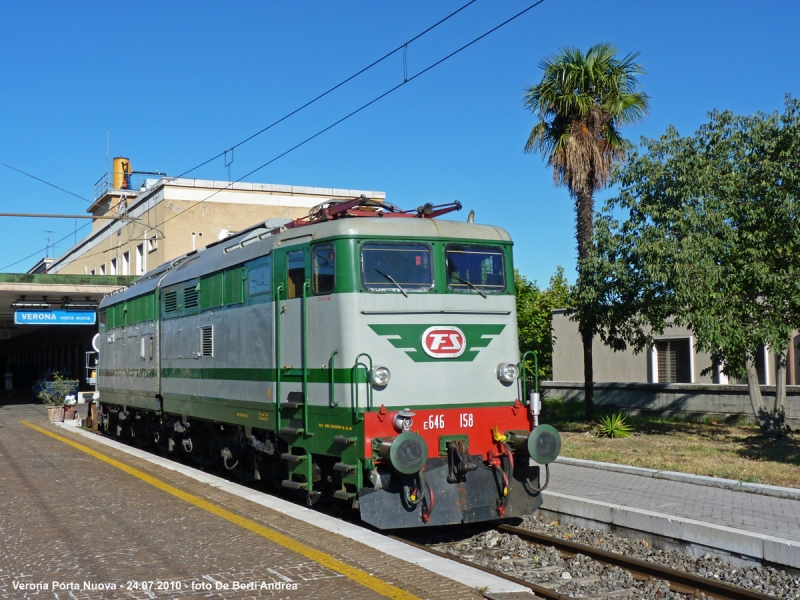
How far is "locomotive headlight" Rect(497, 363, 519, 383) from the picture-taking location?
9.66 m

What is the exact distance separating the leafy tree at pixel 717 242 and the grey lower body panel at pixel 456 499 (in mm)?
7070

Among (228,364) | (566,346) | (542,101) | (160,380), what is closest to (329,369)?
(228,364)

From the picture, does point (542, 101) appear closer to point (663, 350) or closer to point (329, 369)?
point (663, 350)

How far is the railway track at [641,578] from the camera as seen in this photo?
6.73m

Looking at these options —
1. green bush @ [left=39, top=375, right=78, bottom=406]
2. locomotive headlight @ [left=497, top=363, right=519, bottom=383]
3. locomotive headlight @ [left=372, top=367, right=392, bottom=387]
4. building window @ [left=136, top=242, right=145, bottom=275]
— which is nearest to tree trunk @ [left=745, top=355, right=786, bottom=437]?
locomotive headlight @ [left=497, top=363, right=519, bottom=383]

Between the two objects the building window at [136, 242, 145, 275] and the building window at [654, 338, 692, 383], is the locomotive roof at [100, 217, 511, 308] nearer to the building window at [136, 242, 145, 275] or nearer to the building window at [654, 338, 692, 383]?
the building window at [654, 338, 692, 383]

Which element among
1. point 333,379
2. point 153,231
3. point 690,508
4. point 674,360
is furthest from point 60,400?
point 690,508

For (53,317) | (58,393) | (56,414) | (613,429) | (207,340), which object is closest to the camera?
(207,340)

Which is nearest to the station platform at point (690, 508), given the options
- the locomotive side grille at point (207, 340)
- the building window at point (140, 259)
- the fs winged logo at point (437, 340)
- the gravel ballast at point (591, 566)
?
the gravel ballast at point (591, 566)

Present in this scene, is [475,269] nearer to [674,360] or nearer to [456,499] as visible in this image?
[456,499]

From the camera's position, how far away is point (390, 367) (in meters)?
9.07

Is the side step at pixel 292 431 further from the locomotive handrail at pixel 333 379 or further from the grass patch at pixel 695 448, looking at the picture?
the grass patch at pixel 695 448

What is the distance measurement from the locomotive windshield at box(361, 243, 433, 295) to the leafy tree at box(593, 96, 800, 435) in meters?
7.35

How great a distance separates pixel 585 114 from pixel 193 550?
49.8ft
